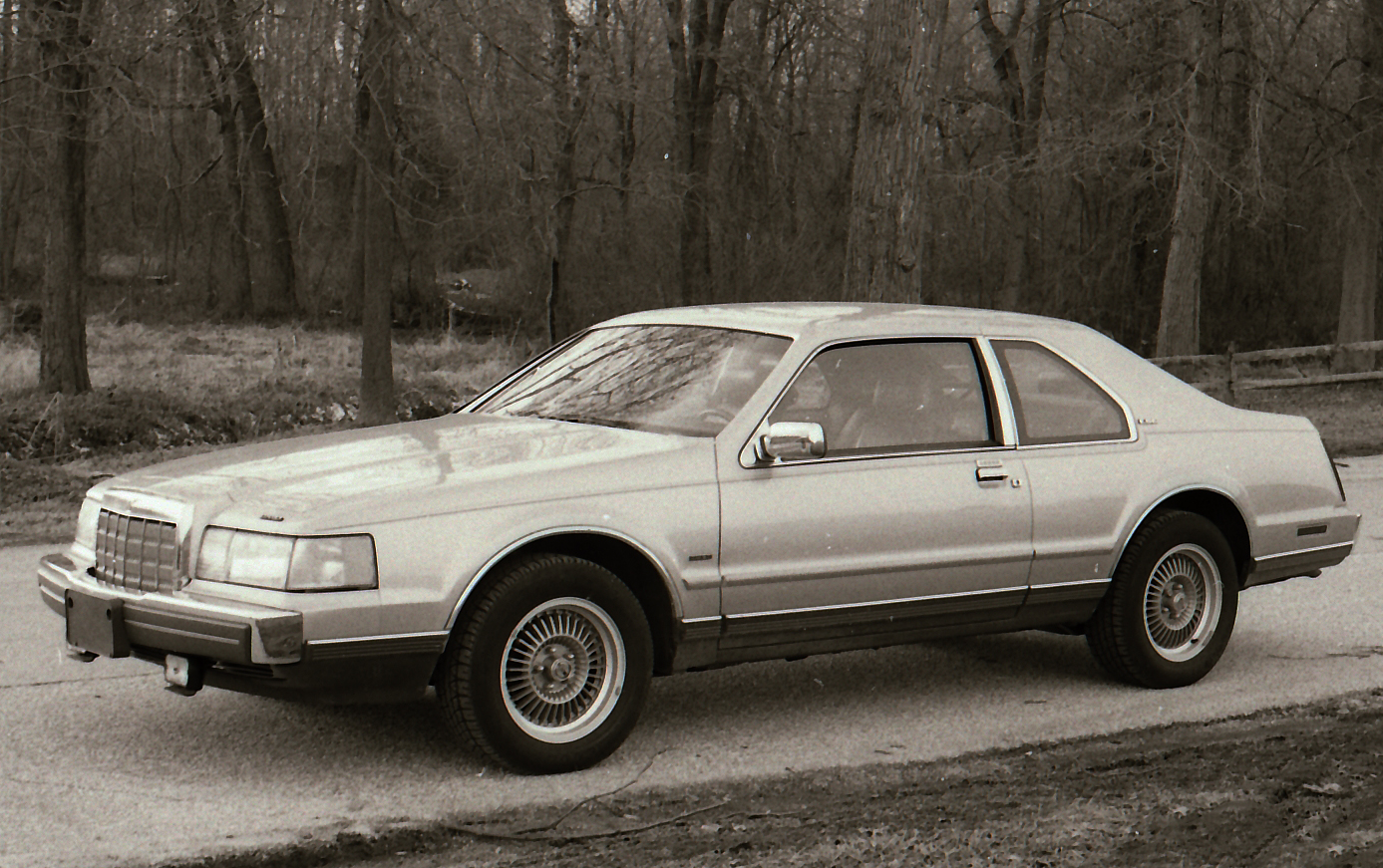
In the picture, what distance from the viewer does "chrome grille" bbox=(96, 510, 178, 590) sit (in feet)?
16.3

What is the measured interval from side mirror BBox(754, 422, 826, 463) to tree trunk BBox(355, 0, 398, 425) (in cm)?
1292

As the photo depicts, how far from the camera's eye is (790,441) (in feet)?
17.7

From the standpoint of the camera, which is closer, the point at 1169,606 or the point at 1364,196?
the point at 1169,606

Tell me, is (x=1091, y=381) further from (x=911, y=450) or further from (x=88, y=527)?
(x=88, y=527)

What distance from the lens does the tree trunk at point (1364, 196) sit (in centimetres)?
2412

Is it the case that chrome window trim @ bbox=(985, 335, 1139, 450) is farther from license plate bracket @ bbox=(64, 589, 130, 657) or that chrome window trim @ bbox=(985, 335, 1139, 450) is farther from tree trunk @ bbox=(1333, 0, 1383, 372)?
tree trunk @ bbox=(1333, 0, 1383, 372)

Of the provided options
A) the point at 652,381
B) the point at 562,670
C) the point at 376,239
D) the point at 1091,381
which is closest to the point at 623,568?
the point at 562,670

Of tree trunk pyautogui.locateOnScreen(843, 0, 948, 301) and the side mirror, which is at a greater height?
tree trunk pyautogui.locateOnScreen(843, 0, 948, 301)

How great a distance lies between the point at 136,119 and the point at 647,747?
13.8m

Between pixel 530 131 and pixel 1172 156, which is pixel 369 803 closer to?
pixel 530 131

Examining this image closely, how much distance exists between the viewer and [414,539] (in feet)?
15.8

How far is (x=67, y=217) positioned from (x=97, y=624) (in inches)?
586

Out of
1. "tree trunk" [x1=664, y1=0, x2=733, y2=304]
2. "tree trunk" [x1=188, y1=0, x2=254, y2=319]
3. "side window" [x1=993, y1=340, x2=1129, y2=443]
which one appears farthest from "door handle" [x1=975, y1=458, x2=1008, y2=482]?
"tree trunk" [x1=188, y1=0, x2=254, y2=319]

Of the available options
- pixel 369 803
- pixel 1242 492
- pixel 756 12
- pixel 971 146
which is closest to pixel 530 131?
pixel 756 12
